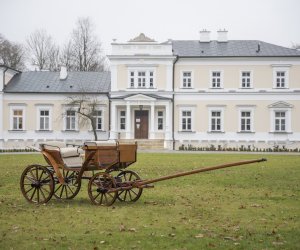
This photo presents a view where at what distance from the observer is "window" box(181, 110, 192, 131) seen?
114 ft

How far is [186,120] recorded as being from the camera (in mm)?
34750

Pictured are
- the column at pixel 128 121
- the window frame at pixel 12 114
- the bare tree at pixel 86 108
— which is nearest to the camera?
the column at pixel 128 121

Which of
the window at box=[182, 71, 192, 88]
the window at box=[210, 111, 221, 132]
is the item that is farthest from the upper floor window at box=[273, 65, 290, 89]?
the window at box=[182, 71, 192, 88]

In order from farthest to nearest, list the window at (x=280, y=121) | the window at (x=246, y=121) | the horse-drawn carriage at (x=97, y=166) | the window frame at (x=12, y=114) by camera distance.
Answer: the window frame at (x=12, y=114) < the window at (x=246, y=121) < the window at (x=280, y=121) < the horse-drawn carriage at (x=97, y=166)

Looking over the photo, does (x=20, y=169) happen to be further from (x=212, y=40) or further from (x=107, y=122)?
(x=212, y=40)

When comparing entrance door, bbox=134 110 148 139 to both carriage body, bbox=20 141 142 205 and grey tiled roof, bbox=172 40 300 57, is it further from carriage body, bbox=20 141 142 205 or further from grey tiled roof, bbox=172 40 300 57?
carriage body, bbox=20 141 142 205

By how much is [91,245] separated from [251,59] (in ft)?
99.6

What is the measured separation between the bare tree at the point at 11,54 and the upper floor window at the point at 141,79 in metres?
21.9

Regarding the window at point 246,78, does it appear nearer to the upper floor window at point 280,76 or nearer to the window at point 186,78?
the upper floor window at point 280,76

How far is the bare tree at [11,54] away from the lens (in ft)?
168

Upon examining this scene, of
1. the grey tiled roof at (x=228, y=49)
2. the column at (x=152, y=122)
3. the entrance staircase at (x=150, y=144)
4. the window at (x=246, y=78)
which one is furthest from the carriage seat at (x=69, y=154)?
the window at (x=246, y=78)

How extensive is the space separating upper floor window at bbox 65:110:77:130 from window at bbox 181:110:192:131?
27.2ft

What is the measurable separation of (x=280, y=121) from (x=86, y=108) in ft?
47.3

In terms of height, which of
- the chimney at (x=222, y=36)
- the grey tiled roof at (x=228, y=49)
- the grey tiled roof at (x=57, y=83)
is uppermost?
the chimney at (x=222, y=36)
